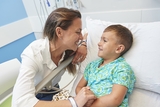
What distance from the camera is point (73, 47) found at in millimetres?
1145

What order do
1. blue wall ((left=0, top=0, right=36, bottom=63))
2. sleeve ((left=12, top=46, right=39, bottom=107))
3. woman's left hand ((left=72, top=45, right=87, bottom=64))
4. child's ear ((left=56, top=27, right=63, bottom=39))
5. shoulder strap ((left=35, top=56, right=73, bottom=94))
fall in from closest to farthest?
sleeve ((left=12, top=46, right=39, bottom=107)) → shoulder strap ((left=35, top=56, right=73, bottom=94)) → child's ear ((left=56, top=27, right=63, bottom=39)) → woman's left hand ((left=72, top=45, right=87, bottom=64)) → blue wall ((left=0, top=0, right=36, bottom=63))

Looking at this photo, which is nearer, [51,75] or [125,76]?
[125,76]

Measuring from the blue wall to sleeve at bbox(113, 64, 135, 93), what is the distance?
169cm

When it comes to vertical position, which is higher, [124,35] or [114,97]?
[124,35]

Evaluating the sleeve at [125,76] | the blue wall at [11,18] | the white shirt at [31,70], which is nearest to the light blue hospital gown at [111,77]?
the sleeve at [125,76]

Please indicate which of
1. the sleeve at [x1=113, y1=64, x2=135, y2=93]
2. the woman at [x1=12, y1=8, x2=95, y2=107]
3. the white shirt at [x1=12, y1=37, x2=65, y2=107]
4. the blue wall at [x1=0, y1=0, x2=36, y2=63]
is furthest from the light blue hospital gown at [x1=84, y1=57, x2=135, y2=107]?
the blue wall at [x1=0, y1=0, x2=36, y2=63]

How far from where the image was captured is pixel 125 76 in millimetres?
900

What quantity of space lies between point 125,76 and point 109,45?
0.22 m

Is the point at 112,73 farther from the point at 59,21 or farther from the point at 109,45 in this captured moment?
the point at 59,21

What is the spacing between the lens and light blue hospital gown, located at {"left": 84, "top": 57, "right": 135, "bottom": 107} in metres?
0.90

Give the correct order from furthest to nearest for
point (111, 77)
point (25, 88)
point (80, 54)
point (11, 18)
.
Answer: point (11, 18) < point (80, 54) < point (111, 77) < point (25, 88)

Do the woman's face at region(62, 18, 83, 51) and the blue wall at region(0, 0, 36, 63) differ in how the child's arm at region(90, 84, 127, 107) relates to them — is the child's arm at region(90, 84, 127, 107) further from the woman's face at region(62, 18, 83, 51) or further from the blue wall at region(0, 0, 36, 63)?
the blue wall at region(0, 0, 36, 63)

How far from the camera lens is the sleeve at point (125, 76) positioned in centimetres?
89

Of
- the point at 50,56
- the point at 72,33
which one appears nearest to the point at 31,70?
the point at 50,56
